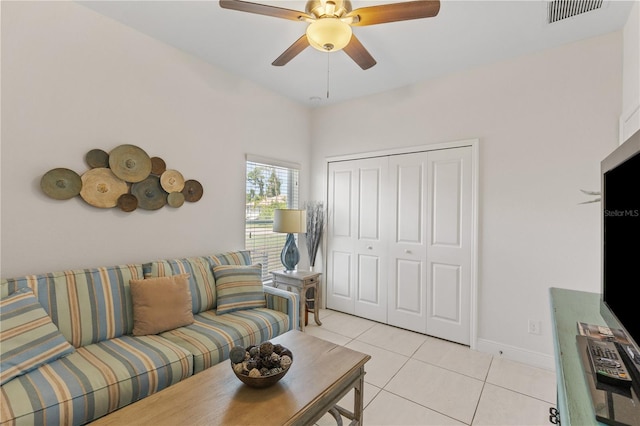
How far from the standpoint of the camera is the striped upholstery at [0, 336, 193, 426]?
1325 mm

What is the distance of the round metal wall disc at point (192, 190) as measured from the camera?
2.82 metres

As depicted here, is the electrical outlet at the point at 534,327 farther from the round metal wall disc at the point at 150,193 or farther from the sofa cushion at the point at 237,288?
the round metal wall disc at the point at 150,193

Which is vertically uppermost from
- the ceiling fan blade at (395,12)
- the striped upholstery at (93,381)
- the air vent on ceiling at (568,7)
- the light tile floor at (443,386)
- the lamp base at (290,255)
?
the air vent on ceiling at (568,7)

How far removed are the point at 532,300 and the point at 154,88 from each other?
153 inches

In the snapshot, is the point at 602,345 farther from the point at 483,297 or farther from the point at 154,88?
the point at 154,88

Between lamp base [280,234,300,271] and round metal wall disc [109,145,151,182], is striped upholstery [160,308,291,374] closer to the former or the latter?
lamp base [280,234,300,271]

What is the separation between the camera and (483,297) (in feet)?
9.59

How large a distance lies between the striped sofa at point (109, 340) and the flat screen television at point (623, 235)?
2055mm

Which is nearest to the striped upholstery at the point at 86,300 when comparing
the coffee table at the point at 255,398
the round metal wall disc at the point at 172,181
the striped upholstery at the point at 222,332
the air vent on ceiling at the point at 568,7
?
the striped upholstery at the point at 222,332

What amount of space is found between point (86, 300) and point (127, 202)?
0.79m

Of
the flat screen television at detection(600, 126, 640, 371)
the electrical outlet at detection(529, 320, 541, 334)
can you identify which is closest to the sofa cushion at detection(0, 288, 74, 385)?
the flat screen television at detection(600, 126, 640, 371)

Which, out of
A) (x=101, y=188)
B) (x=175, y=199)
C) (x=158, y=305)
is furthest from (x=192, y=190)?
(x=158, y=305)

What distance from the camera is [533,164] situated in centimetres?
268

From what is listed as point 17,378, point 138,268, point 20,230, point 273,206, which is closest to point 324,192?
point 273,206
